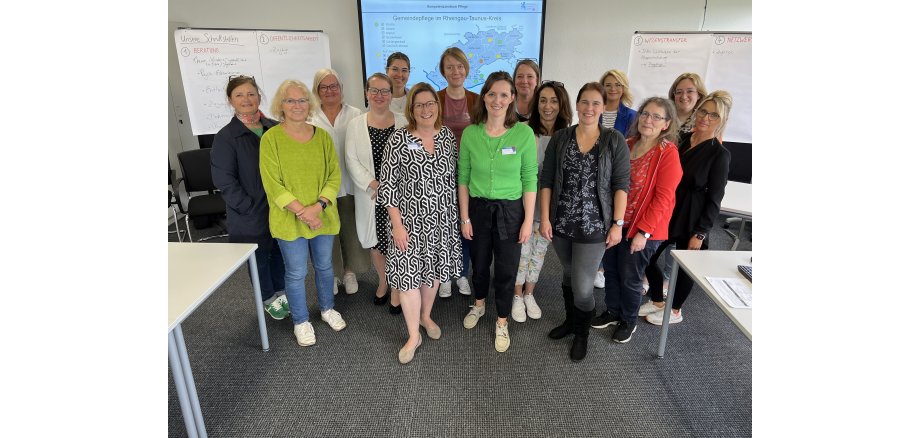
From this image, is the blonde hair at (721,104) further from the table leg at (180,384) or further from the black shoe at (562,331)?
the table leg at (180,384)

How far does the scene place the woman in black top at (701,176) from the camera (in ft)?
7.02

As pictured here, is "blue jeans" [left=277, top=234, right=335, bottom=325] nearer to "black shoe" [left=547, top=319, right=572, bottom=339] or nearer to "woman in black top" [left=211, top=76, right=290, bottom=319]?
"woman in black top" [left=211, top=76, right=290, bottom=319]

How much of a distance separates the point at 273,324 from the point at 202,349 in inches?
15.8

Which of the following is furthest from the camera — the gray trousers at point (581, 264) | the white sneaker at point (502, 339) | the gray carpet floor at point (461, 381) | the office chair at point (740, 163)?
the office chair at point (740, 163)

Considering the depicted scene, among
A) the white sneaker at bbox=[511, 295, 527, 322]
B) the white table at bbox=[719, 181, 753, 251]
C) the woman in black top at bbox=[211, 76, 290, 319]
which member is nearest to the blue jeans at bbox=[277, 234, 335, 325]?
the woman in black top at bbox=[211, 76, 290, 319]

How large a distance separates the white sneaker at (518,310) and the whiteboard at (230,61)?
123 inches

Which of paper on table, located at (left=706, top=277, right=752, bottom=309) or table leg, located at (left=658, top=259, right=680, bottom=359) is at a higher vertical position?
paper on table, located at (left=706, top=277, right=752, bottom=309)

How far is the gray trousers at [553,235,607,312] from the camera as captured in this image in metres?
2.04

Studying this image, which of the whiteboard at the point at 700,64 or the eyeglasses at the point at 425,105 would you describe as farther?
the whiteboard at the point at 700,64

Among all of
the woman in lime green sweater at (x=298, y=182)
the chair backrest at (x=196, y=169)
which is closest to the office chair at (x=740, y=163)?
the woman in lime green sweater at (x=298, y=182)

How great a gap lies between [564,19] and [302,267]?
11.7 ft

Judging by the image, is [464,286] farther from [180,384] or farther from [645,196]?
[180,384]

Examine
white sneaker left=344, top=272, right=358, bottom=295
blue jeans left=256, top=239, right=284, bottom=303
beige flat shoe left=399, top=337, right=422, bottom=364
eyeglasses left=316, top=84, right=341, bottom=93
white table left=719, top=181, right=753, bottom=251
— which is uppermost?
eyeglasses left=316, top=84, right=341, bottom=93

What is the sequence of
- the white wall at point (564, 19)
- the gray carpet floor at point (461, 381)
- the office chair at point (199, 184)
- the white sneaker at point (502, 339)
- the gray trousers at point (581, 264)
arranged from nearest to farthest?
the gray carpet floor at point (461, 381)
the gray trousers at point (581, 264)
the white sneaker at point (502, 339)
the office chair at point (199, 184)
the white wall at point (564, 19)
